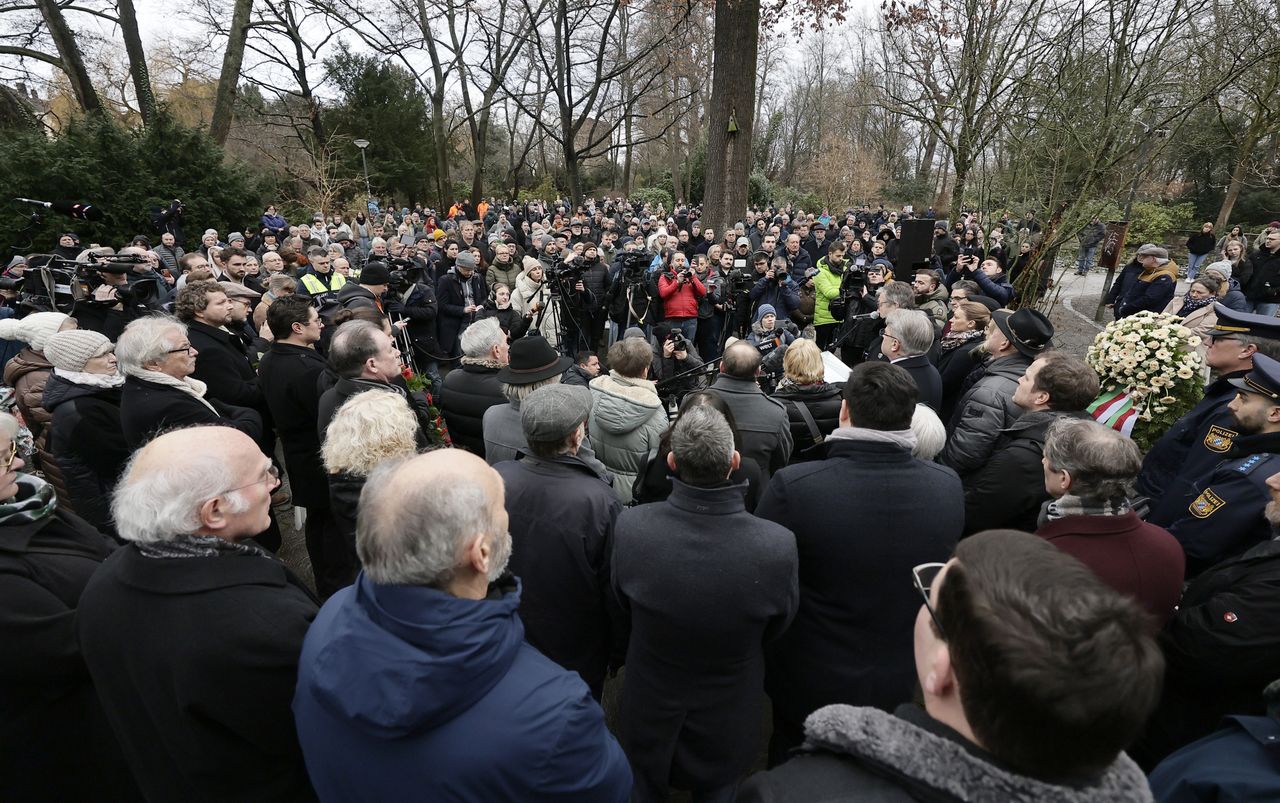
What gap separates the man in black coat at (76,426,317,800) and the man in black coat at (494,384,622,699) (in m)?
0.77

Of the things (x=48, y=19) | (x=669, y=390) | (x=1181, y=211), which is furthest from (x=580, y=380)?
(x=1181, y=211)

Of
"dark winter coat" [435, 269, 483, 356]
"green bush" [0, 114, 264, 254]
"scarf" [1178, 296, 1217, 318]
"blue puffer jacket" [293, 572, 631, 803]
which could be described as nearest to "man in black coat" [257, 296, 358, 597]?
"blue puffer jacket" [293, 572, 631, 803]

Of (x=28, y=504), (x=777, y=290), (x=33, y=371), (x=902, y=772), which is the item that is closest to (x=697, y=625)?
(x=902, y=772)

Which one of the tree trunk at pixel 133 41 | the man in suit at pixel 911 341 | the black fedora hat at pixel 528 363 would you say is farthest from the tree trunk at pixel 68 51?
the man in suit at pixel 911 341

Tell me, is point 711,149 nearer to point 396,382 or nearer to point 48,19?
point 396,382

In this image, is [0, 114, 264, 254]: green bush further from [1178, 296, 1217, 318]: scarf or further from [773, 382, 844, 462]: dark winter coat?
[1178, 296, 1217, 318]: scarf

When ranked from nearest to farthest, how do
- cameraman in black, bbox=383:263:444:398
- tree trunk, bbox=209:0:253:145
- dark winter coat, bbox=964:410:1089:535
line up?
dark winter coat, bbox=964:410:1089:535 < cameraman in black, bbox=383:263:444:398 < tree trunk, bbox=209:0:253:145

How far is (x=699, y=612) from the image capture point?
5.78ft

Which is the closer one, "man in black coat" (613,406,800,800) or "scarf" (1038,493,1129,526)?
"man in black coat" (613,406,800,800)

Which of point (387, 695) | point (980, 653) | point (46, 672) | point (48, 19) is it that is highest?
point (48, 19)

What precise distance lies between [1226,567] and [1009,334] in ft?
6.12

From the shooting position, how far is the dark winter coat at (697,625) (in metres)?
1.76

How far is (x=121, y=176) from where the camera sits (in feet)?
37.1

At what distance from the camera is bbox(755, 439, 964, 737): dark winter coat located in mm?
1963
